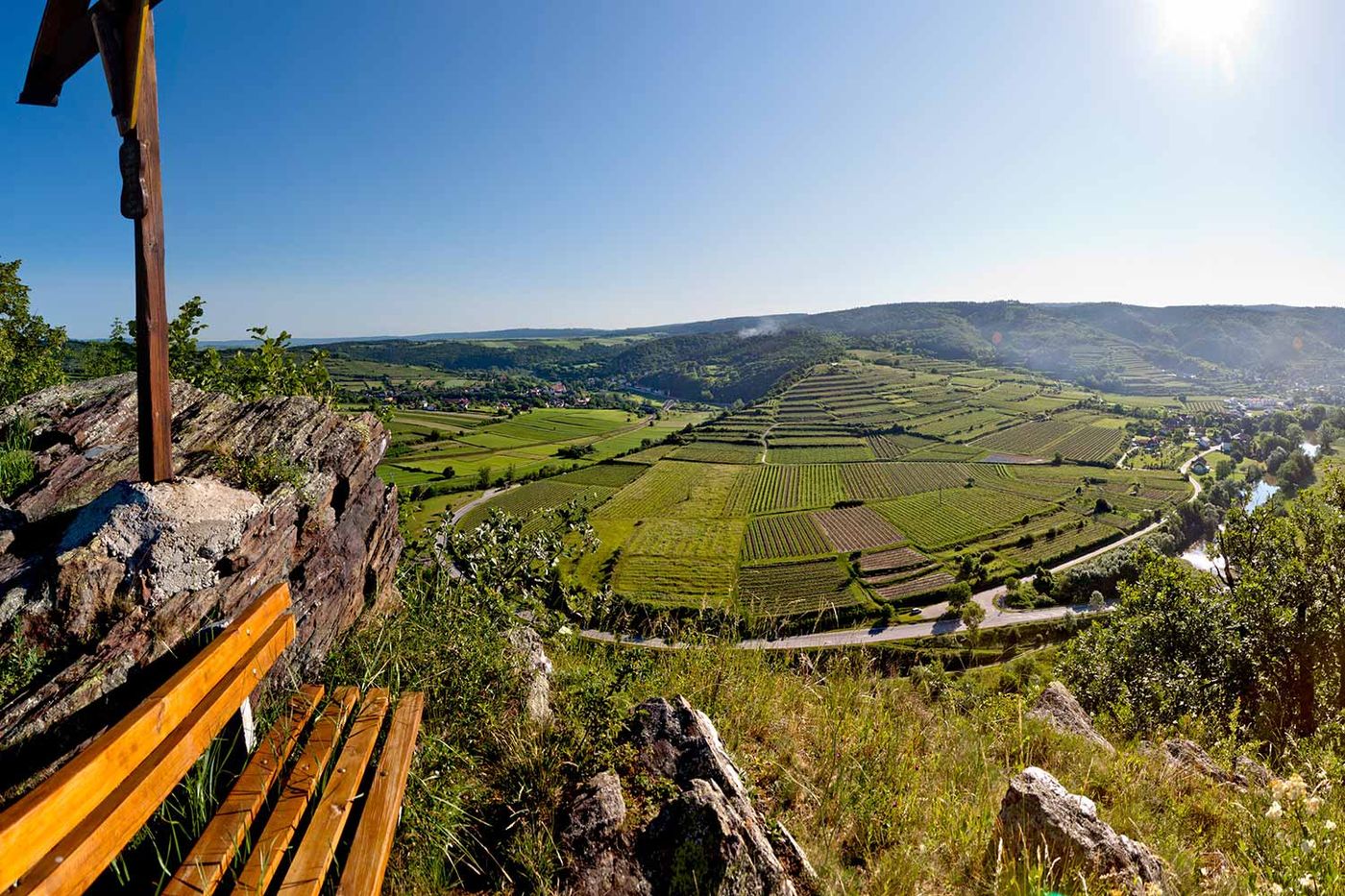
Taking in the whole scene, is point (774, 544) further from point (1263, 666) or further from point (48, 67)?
point (48, 67)

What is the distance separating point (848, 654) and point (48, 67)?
315 inches

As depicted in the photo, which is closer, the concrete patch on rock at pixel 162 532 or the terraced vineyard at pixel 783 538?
the concrete patch on rock at pixel 162 532

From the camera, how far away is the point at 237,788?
2.71 metres

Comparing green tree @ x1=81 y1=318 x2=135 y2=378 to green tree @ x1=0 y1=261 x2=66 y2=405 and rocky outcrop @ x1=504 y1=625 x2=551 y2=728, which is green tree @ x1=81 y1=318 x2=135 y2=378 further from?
rocky outcrop @ x1=504 y1=625 x2=551 y2=728

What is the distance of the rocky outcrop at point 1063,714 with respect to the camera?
5.79 metres

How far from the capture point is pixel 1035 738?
15.9 ft

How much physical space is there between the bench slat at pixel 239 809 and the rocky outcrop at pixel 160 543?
0.62 m

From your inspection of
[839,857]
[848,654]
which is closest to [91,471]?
[839,857]

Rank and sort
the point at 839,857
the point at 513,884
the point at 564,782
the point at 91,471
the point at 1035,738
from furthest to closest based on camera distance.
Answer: the point at 1035,738
the point at 91,471
the point at 564,782
the point at 839,857
the point at 513,884

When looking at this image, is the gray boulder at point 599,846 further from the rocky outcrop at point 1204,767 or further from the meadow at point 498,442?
the meadow at point 498,442

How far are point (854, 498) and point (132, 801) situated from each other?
91528 mm

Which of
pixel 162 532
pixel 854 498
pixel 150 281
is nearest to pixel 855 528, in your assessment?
pixel 854 498

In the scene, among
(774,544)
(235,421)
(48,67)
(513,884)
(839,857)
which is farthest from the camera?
(774,544)

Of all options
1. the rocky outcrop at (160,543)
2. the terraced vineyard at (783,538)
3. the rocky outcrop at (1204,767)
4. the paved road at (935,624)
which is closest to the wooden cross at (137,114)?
the rocky outcrop at (160,543)
